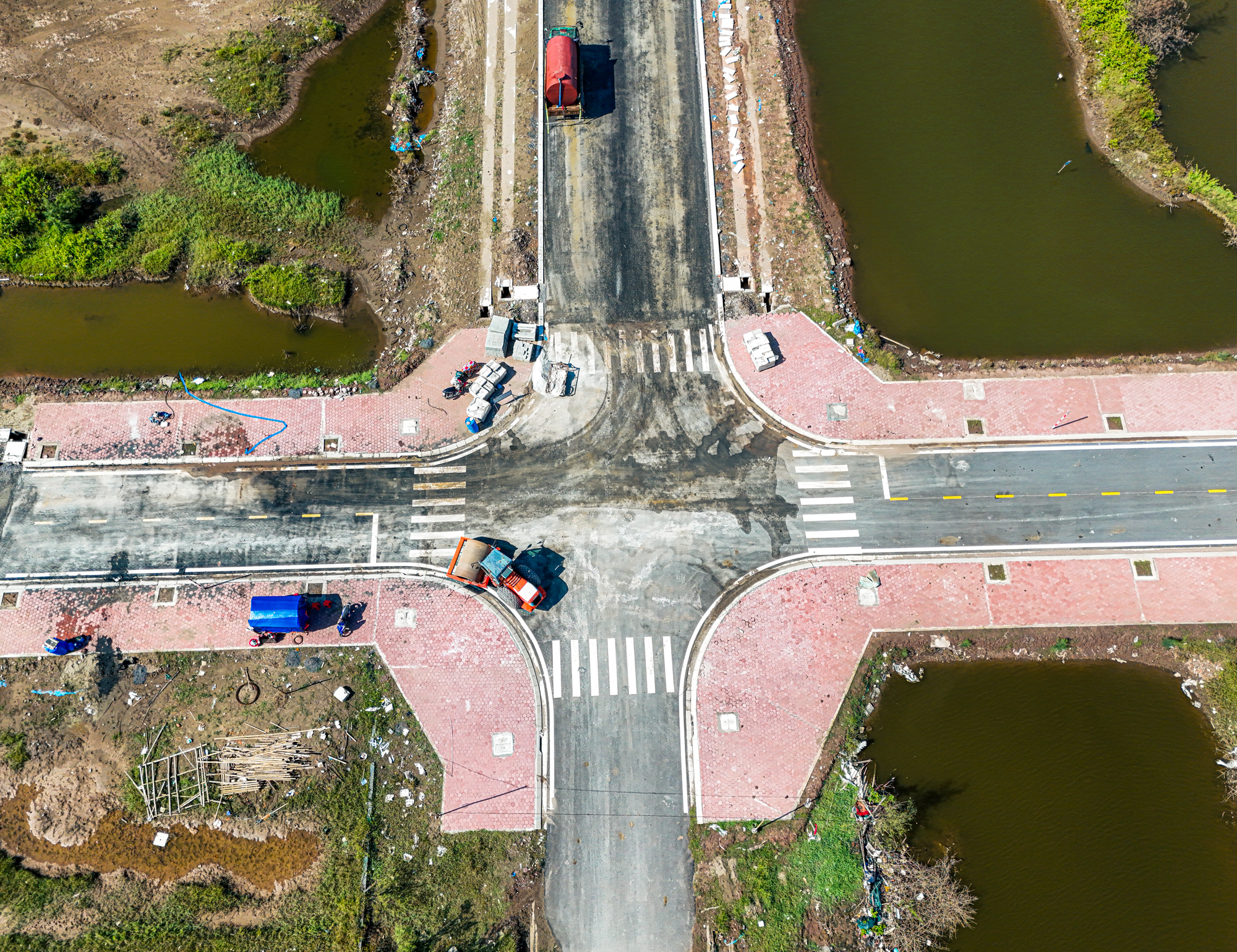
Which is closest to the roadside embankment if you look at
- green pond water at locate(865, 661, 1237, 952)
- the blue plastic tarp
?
green pond water at locate(865, 661, 1237, 952)

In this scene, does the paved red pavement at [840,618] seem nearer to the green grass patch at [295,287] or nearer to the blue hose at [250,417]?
the blue hose at [250,417]

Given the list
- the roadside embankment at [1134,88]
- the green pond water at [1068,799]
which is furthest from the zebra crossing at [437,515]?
the roadside embankment at [1134,88]

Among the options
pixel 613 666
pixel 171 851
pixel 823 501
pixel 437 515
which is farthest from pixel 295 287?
pixel 823 501

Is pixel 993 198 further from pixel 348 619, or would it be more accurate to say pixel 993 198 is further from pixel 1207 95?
pixel 348 619

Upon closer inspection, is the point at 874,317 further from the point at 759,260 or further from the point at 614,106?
the point at 614,106

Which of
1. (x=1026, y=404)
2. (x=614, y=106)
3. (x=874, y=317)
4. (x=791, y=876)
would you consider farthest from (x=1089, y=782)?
(x=614, y=106)

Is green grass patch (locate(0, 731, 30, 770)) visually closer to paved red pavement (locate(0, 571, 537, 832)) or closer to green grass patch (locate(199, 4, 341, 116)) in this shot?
paved red pavement (locate(0, 571, 537, 832))
